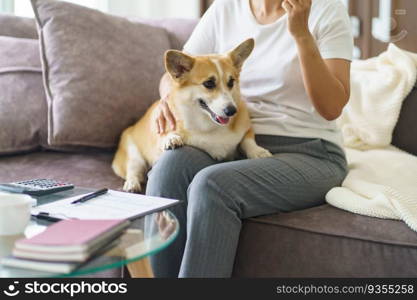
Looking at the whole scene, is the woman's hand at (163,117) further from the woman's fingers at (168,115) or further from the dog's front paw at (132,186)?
the dog's front paw at (132,186)

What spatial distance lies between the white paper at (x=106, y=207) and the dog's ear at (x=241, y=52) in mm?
563

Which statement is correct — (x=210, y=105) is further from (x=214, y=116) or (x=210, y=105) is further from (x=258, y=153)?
(x=258, y=153)

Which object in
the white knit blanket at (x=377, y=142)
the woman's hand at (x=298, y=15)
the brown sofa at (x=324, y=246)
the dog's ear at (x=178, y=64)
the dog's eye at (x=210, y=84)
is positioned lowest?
the brown sofa at (x=324, y=246)

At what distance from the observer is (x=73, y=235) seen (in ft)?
2.52

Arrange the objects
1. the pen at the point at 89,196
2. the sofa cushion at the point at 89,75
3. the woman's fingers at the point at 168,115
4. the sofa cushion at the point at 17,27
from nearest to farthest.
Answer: the pen at the point at 89,196 → the woman's fingers at the point at 168,115 → the sofa cushion at the point at 89,75 → the sofa cushion at the point at 17,27

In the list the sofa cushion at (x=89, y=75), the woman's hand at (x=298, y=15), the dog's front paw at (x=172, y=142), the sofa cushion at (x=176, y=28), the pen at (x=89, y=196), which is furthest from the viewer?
the sofa cushion at (x=176, y=28)

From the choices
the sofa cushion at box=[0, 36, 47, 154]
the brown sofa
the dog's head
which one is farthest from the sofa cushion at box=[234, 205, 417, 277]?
the sofa cushion at box=[0, 36, 47, 154]

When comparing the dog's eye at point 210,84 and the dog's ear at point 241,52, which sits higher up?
the dog's ear at point 241,52

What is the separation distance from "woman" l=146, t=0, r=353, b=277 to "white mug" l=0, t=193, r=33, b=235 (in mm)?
367

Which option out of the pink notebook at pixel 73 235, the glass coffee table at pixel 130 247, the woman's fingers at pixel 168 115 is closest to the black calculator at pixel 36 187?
the glass coffee table at pixel 130 247

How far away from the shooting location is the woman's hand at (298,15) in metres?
1.22

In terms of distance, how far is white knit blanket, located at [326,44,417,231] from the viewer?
1.27 meters

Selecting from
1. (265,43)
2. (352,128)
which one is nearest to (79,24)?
(265,43)

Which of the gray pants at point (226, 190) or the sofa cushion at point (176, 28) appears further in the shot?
the sofa cushion at point (176, 28)
